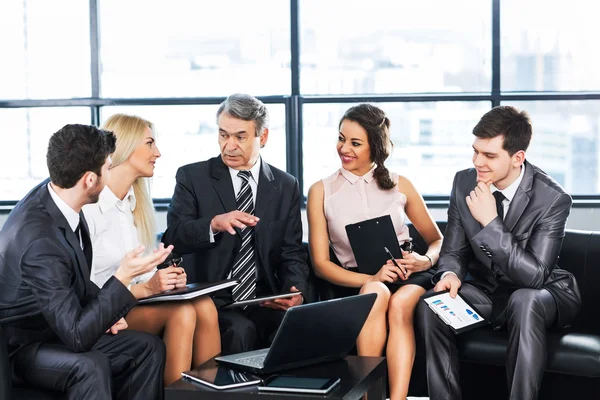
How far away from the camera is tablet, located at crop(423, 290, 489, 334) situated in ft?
9.55

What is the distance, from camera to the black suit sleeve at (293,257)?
3.37 meters

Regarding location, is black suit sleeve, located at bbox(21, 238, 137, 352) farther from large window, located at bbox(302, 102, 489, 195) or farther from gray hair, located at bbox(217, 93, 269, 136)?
large window, located at bbox(302, 102, 489, 195)

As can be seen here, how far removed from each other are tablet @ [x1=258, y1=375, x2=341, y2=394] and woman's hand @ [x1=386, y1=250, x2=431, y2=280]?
108 cm

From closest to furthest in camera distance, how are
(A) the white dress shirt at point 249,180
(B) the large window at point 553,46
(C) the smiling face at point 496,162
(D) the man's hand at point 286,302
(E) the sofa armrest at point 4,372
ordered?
(E) the sofa armrest at point 4,372, (C) the smiling face at point 496,162, (D) the man's hand at point 286,302, (A) the white dress shirt at point 249,180, (B) the large window at point 553,46

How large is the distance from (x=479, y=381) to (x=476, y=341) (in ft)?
1.16

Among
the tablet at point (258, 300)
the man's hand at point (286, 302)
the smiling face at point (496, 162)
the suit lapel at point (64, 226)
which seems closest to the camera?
the suit lapel at point (64, 226)

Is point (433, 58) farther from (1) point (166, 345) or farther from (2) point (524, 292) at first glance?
(1) point (166, 345)

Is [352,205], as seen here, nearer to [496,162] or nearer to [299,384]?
[496,162]

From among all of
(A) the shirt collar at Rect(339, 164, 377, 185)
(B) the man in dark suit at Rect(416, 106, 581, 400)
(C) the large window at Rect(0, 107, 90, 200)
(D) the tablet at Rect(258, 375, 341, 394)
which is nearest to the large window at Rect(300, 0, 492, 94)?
(C) the large window at Rect(0, 107, 90, 200)

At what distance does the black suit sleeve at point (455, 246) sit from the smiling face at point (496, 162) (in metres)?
0.17

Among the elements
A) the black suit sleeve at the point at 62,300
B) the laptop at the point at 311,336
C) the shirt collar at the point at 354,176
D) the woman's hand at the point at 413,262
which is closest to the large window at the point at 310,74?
the shirt collar at the point at 354,176

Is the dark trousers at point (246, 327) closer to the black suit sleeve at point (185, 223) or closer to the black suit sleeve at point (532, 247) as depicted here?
the black suit sleeve at point (185, 223)

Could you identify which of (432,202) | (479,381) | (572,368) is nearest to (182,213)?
(479,381)

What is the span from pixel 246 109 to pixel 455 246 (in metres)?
1.01
